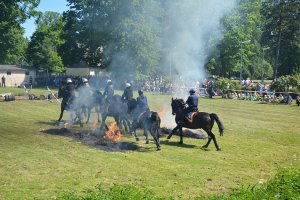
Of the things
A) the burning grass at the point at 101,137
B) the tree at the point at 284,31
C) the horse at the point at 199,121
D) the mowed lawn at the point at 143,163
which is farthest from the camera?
the tree at the point at 284,31

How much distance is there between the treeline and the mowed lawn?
43.5ft

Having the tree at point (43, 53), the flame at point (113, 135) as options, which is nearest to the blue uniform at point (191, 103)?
the flame at point (113, 135)

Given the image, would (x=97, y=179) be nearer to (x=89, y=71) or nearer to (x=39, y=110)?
(x=39, y=110)

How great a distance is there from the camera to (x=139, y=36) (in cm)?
4694

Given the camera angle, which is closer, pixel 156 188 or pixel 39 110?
pixel 156 188

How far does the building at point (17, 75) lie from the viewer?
232 feet

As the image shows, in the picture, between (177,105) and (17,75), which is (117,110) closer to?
(177,105)

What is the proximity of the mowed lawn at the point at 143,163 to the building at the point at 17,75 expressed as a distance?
52.7 m

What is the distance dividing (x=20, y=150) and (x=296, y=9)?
70742 millimetres

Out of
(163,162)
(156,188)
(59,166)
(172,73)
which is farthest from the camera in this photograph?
(172,73)

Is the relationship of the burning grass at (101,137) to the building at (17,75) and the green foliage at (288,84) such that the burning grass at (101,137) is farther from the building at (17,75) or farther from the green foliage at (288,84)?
the building at (17,75)

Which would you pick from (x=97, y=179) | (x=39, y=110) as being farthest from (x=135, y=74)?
(x=97, y=179)

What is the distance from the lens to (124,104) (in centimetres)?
1986

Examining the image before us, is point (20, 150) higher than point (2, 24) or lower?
lower
